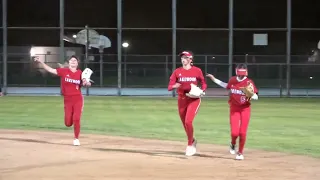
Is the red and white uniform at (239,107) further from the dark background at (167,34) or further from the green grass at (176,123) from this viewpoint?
the dark background at (167,34)

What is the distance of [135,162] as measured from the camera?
916 cm

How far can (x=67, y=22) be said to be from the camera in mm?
35000

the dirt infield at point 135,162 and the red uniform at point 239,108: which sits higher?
the red uniform at point 239,108

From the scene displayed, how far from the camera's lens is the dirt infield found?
26.3ft

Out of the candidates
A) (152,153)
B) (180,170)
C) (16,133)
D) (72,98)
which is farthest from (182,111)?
(16,133)

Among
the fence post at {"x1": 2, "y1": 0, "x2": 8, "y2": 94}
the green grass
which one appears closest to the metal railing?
the fence post at {"x1": 2, "y1": 0, "x2": 8, "y2": 94}

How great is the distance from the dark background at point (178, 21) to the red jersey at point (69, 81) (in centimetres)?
2365

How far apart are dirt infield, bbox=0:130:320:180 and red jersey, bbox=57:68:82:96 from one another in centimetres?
119

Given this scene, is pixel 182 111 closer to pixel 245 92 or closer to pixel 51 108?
pixel 245 92

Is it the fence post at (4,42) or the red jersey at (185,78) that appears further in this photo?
the fence post at (4,42)

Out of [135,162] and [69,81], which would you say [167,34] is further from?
[135,162]

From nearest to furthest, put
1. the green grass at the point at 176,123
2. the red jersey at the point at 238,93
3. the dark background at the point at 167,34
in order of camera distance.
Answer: the red jersey at the point at 238,93, the green grass at the point at 176,123, the dark background at the point at 167,34

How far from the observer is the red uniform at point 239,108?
30.7 ft

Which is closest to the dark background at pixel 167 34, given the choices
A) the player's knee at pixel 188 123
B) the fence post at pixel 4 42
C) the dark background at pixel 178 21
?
the dark background at pixel 178 21
